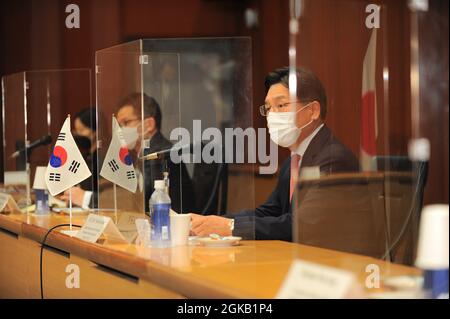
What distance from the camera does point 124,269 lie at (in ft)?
7.57

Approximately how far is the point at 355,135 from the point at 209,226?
0.72m

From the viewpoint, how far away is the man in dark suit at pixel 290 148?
2307mm

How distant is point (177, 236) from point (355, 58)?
799mm

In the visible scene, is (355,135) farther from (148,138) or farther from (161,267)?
(148,138)

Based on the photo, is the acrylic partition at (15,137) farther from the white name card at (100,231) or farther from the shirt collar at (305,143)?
the shirt collar at (305,143)

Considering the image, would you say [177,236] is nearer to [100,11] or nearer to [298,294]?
[298,294]

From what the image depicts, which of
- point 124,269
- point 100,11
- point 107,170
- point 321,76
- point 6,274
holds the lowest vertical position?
point 6,274

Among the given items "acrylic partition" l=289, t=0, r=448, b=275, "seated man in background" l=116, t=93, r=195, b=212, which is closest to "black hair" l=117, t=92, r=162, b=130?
"seated man in background" l=116, t=93, r=195, b=212

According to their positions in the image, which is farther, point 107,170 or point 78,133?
point 78,133

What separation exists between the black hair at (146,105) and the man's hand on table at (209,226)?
1.22ft

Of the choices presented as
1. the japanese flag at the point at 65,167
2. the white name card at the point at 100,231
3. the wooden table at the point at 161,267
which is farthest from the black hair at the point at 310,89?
the japanese flag at the point at 65,167

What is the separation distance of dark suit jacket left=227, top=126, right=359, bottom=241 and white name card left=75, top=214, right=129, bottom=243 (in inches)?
16.3

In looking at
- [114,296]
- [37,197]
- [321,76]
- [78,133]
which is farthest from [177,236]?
[78,133]
